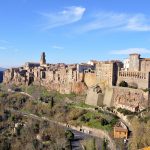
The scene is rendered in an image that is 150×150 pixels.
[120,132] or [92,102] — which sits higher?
[92,102]

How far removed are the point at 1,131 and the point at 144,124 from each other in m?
14.5

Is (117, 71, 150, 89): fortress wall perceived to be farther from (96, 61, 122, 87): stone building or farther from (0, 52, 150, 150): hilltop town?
(96, 61, 122, 87): stone building

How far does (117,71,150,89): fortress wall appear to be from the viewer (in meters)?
34.5

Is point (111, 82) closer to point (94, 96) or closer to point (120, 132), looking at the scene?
point (94, 96)

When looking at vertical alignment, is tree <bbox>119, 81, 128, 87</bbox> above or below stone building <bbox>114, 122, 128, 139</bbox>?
above

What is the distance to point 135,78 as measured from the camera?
36031 mm

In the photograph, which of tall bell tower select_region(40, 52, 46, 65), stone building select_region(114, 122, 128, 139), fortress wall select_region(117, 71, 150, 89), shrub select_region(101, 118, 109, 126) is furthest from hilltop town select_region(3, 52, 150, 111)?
tall bell tower select_region(40, 52, 46, 65)

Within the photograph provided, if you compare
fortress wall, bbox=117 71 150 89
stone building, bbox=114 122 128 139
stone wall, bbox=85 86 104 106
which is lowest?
stone building, bbox=114 122 128 139

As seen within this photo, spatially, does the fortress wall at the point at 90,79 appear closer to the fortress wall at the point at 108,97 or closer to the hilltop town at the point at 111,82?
the hilltop town at the point at 111,82

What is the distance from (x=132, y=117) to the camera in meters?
31.0

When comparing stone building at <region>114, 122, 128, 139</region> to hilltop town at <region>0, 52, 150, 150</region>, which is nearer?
stone building at <region>114, 122, 128, 139</region>

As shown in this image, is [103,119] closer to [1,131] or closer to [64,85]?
[1,131]

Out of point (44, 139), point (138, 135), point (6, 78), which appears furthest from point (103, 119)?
point (6, 78)

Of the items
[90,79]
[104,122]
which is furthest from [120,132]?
[90,79]
